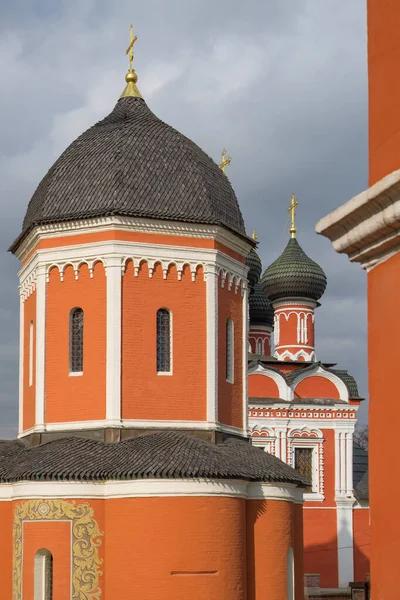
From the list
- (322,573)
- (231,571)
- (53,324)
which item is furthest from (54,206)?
(322,573)

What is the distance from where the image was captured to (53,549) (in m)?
13.3

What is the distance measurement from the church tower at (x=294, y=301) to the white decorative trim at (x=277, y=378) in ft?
10.7

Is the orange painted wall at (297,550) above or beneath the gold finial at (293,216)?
beneath

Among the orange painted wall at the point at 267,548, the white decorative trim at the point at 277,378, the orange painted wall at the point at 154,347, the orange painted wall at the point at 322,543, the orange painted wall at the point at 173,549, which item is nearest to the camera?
the orange painted wall at the point at 173,549

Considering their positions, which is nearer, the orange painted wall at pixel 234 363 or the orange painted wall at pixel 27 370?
the orange painted wall at pixel 234 363

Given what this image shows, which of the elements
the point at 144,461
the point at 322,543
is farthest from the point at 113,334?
the point at 322,543

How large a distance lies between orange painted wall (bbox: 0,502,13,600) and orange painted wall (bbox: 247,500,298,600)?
3208mm

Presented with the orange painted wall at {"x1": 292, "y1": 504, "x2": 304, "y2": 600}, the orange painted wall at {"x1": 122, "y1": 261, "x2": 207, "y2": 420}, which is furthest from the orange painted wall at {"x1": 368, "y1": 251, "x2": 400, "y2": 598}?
the orange painted wall at {"x1": 292, "y1": 504, "x2": 304, "y2": 600}

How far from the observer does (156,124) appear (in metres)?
16.4

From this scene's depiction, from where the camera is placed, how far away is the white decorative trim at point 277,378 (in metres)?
26.0

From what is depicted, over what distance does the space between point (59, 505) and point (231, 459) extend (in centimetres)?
233

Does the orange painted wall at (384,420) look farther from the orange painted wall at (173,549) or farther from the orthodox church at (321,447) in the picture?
the orthodox church at (321,447)

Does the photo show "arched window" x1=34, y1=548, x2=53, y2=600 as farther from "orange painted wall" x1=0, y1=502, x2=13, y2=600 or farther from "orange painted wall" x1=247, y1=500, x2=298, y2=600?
"orange painted wall" x1=247, y1=500, x2=298, y2=600

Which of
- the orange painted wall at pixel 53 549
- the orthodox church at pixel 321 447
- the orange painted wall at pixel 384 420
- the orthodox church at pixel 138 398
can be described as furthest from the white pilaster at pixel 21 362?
the orange painted wall at pixel 384 420
